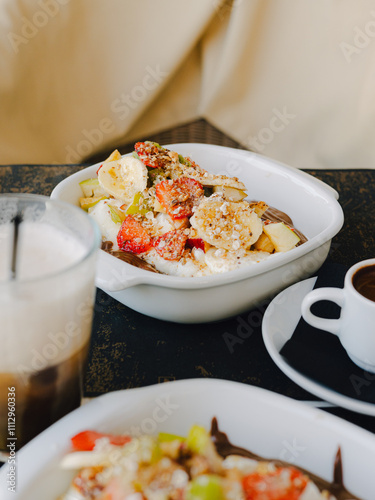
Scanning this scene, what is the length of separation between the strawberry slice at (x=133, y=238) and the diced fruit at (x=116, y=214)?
0.05 meters

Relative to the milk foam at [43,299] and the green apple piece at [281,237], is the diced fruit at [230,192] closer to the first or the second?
the green apple piece at [281,237]

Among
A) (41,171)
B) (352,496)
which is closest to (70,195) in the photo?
(41,171)

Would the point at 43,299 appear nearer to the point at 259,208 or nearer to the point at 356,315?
the point at 356,315

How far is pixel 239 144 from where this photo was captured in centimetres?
227

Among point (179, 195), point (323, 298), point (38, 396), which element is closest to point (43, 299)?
point (38, 396)

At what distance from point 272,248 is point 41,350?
511mm

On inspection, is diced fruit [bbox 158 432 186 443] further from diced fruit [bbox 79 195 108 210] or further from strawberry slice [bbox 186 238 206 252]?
diced fruit [bbox 79 195 108 210]

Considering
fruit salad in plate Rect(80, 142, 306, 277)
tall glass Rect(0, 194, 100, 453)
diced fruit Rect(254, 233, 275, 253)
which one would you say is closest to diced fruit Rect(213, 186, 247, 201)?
fruit salad in plate Rect(80, 142, 306, 277)

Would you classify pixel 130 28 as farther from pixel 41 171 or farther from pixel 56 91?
pixel 41 171

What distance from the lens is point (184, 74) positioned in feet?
7.32

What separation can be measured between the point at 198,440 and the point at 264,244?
466mm

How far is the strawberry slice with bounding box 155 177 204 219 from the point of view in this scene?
950 millimetres

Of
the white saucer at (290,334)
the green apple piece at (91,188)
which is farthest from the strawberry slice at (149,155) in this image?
the white saucer at (290,334)

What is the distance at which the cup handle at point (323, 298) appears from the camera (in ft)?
2.37
